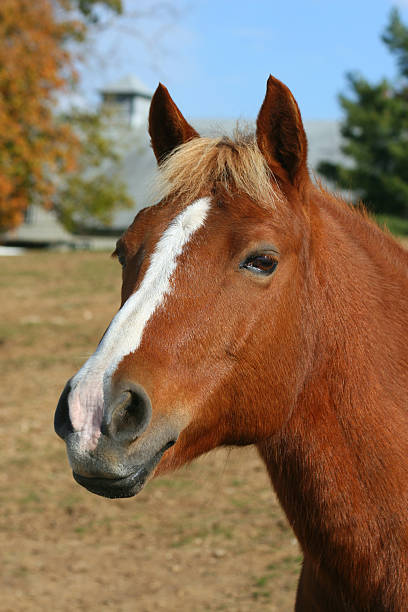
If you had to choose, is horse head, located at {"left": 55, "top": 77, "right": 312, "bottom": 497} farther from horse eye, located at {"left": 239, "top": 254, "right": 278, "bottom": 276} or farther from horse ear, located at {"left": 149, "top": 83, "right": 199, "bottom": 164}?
horse ear, located at {"left": 149, "top": 83, "right": 199, "bottom": 164}

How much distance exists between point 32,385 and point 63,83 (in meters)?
5.00

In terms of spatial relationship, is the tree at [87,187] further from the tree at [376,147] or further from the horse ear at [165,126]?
the tree at [376,147]

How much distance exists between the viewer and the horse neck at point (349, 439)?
2.39 m

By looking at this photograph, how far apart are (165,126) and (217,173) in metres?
0.52

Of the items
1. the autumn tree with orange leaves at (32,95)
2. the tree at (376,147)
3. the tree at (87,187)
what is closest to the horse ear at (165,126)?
the autumn tree with orange leaves at (32,95)

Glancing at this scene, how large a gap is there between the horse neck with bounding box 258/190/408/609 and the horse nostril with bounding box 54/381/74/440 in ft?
2.67

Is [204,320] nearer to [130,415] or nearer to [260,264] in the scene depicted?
[260,264]

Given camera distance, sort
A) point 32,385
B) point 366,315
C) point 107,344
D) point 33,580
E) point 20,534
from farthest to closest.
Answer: point 32,385 → point 20,534 → point 33,580 → point 366,315 → point 107,344

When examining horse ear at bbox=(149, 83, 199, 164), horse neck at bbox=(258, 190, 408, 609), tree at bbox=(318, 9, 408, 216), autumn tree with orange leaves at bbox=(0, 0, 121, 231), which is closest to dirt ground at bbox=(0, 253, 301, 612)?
horse neck at bbox=(258, 190, 408, 609)

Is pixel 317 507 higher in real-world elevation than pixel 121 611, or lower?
higher

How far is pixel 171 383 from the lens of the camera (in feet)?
7.30

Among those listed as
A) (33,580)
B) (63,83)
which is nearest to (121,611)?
(33,580)

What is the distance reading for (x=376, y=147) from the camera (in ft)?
91.5

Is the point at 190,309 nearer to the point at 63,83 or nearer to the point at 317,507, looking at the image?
the point at 317,507
